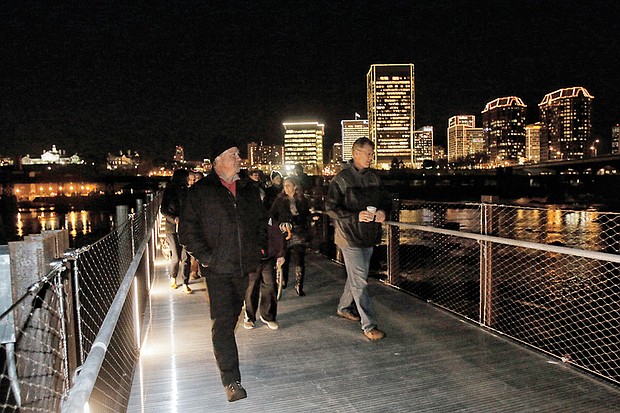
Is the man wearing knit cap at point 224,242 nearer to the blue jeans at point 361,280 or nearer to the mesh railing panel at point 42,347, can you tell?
the mesh railing panel at point 42,347

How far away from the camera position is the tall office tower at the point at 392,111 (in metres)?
182

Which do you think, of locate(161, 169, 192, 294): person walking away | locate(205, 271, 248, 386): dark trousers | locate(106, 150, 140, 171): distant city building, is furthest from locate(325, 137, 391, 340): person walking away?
locate(106, 150, 140, 171): distant city building

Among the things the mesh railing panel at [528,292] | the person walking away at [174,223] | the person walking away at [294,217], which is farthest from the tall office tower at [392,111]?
the person walking away at [294,217]

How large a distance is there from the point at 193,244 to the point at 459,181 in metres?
92.0

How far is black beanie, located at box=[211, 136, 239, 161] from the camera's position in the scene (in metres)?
3.62

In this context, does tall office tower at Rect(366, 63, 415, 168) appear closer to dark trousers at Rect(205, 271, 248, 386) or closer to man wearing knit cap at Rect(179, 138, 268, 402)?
man wearing knit cap at Rect(179, 138, 268, 402)

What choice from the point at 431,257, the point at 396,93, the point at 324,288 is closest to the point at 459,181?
the point at 431,257

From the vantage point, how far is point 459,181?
9069 cm

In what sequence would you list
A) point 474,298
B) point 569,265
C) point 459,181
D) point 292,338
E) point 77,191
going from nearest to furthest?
point 292,338
point 474,298
point 569,265
point 459,181
point 77,191

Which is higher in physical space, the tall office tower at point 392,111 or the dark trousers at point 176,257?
the tall office tower at point 392,111

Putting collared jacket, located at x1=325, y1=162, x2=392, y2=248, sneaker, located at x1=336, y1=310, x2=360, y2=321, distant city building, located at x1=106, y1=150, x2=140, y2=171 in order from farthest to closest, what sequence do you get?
1. distant city building, located at x1=106, y1=150, x2=140, y2=171
2. sneaker, located at x1=336, y1=310, x2=360, y2=321
3. collared jacket, located at x1=325, y1=162, x2=392, y2=248

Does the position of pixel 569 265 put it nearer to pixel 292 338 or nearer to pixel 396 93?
pixel 292 338

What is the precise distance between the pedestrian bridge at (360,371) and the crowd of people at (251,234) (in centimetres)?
29

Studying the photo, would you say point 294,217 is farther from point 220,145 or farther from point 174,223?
point 220,145
